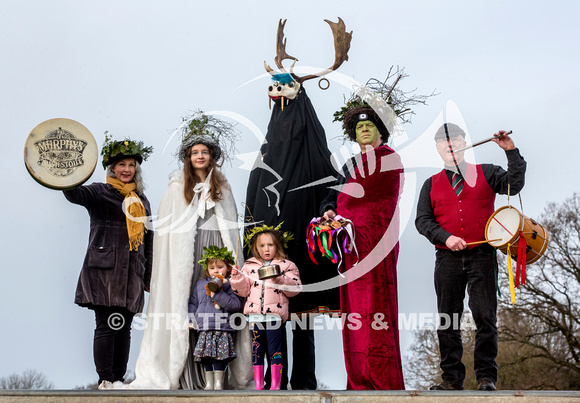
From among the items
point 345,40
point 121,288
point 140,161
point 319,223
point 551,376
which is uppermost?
point 345,40

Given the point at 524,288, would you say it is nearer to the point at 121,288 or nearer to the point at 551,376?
the point at 551,376

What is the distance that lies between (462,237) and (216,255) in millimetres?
2200

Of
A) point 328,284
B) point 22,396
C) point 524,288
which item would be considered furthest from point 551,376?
point 22,396

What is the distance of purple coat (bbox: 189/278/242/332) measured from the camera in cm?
624

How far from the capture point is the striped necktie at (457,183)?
20.0 ft

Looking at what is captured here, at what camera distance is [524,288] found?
1836 centimetres

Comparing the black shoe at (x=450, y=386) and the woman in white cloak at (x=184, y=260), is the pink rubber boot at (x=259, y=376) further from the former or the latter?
the black shoe at (x=450, y=386)

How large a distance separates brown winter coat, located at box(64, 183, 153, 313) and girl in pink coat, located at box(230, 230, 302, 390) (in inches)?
38.2

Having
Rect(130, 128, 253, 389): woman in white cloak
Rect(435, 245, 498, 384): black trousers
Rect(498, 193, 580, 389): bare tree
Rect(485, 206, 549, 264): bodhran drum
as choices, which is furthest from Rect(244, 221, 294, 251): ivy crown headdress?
Rect(498, 193, 580, 389): bare tree

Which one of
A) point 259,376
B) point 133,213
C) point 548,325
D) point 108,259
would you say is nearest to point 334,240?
point 259,376

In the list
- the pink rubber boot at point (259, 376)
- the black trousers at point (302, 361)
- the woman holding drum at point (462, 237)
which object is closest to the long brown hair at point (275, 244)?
the black trousers at point (302, 361)

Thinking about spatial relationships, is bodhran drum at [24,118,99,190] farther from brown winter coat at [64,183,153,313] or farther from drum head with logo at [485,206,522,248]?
drum head with logo at [485,206,522,248]

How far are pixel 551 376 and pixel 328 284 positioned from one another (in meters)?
13.6

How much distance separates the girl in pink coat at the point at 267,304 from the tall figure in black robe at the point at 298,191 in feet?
1.09
